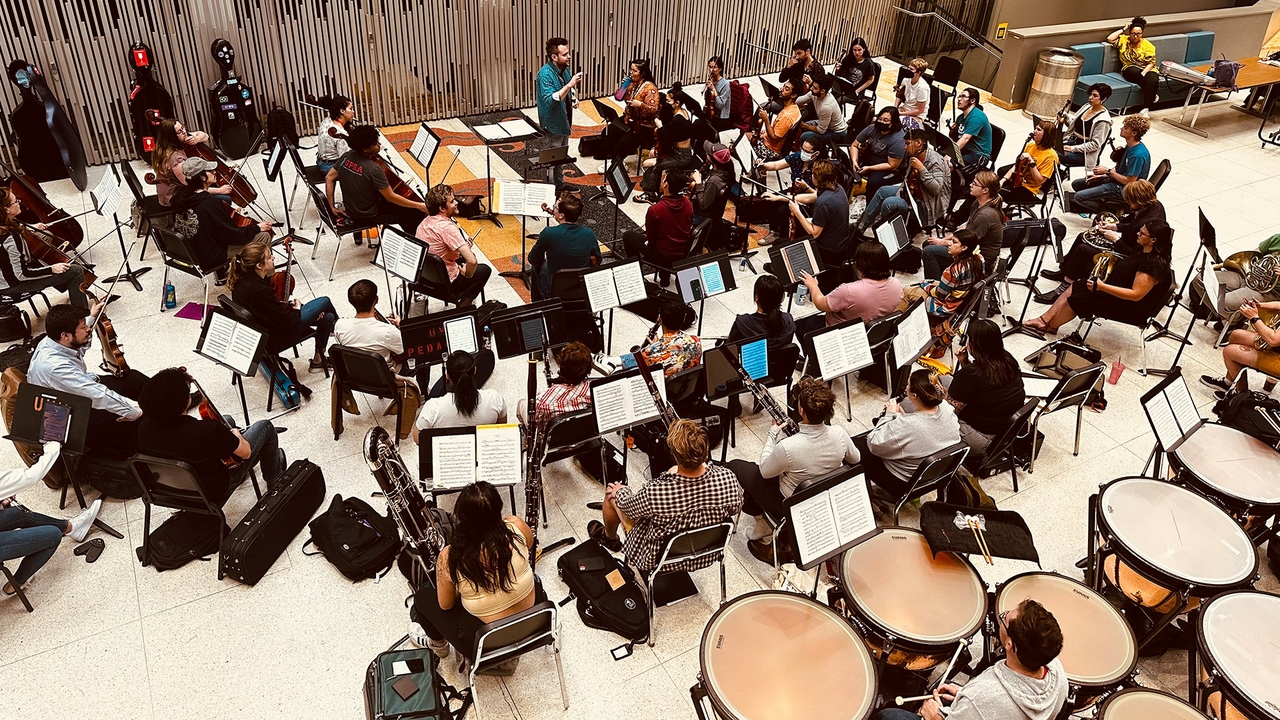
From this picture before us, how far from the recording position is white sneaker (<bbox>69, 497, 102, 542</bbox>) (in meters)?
4.92

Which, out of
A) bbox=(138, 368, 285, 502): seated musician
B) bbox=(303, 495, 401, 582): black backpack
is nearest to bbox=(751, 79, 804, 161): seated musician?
bbox=(303, 495, 401, 582): black backpack

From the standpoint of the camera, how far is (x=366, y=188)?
25.0 feet

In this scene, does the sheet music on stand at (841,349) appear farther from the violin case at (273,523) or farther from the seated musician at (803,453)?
the violin case at (273,523)

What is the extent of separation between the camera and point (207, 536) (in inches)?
197

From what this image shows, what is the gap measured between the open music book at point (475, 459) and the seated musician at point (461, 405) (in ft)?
1.28

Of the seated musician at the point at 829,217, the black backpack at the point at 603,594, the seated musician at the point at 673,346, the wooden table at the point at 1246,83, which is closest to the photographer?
the black backpack at the point at 603,594

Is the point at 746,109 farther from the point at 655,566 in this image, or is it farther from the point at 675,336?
the point at 655,566

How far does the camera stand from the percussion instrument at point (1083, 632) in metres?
3.64

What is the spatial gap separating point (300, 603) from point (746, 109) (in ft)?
27.1

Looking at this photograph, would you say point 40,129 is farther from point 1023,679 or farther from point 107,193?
point 1023,679

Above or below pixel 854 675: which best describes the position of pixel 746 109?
above

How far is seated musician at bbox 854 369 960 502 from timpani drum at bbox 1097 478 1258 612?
2.96 ft

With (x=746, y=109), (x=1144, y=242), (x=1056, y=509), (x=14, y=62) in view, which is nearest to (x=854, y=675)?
(x=1056, y=509)

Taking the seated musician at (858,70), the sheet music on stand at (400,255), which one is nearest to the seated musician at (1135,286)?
the sheet music on stand at (400,255)
